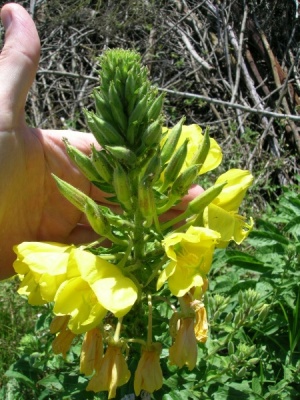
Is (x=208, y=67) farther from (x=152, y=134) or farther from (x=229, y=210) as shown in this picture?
(x=152, y=134)

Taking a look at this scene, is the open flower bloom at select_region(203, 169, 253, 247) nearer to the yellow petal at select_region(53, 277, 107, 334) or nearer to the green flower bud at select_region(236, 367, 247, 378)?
the yellow petal at select_region(53, 277, 107, 334)

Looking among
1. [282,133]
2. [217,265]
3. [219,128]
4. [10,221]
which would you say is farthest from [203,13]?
[10,221]

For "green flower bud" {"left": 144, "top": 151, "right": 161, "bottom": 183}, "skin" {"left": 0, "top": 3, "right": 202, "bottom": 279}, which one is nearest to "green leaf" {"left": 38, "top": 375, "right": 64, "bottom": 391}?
"skin" {"left": 0, "top": 3, "right": 202, "bottom": 279}

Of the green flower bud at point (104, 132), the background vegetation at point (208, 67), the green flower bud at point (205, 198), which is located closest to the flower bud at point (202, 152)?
the green flower bud at point (205, 198)

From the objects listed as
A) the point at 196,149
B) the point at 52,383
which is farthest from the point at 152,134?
the point at 52,383

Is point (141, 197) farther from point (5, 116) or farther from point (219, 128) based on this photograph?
point (219, 128)

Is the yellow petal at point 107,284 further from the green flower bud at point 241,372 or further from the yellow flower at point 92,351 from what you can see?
the green flower bud at point 241,372
